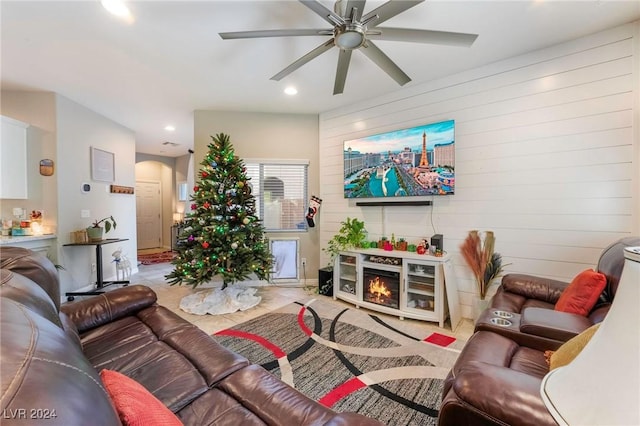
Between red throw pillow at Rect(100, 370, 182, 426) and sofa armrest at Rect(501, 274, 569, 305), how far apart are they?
8.51 feet

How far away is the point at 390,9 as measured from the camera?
1.58 metres

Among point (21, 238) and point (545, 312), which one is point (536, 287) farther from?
point (21, 238)

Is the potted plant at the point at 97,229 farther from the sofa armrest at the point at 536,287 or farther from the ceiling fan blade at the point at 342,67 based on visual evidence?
the sofa armrest at the point at 536,287

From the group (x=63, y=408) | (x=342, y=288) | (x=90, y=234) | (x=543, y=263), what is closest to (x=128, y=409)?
(x=63, y=408)

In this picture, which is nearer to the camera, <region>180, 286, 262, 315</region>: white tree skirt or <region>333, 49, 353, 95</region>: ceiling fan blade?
<region>333, 49, 353, 95</region>: ceiling fan blade

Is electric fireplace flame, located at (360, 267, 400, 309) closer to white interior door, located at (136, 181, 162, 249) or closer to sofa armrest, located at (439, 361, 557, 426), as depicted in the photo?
sofa armrest, located at (439, 361, 557, 426)

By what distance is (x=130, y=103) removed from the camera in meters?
3.84

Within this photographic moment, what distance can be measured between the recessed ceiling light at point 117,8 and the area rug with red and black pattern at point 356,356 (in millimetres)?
2835

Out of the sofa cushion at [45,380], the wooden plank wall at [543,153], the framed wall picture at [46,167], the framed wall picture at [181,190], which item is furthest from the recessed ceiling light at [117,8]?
the framed wall picture at [181,190]

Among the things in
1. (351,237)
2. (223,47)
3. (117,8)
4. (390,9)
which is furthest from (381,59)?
(351,237)

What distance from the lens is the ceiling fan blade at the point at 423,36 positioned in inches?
68.3

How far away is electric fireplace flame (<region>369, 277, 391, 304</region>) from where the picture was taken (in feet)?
10.5

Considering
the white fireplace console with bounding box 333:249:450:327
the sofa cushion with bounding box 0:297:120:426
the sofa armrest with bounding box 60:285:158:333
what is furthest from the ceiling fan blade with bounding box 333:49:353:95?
the sofa armrest with bounding box 60:285:158:333

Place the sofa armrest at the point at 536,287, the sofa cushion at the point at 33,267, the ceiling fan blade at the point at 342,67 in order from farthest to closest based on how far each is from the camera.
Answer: the sofa armrest at the point at 536,287, the ceiling fan blade at the point at 342,67, the sofa cushion at the point at 33,267
